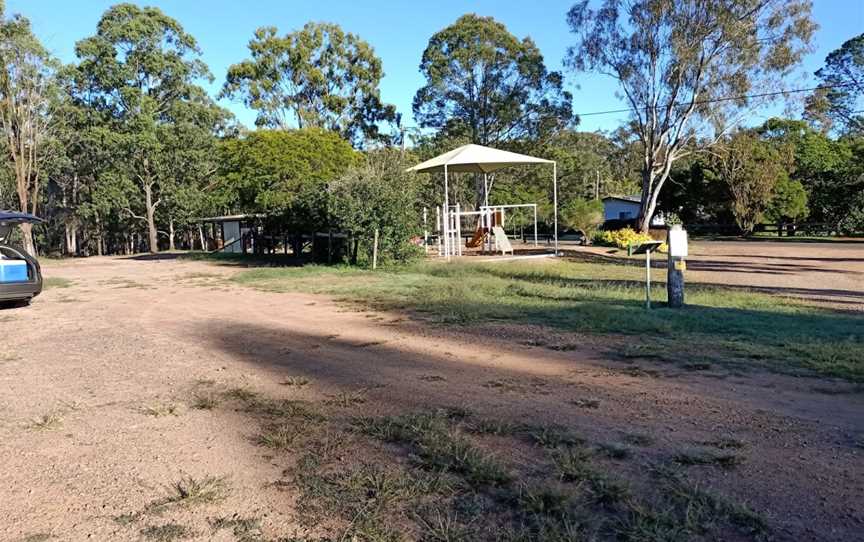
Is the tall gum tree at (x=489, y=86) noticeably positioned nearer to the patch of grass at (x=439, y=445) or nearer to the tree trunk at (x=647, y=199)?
the tree trunk at (x=647, y=199)

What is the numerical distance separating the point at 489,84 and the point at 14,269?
31.9 metres

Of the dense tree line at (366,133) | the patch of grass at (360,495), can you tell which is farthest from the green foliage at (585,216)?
the patch of grass at (360,495)

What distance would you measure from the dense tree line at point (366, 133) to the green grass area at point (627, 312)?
4064mm

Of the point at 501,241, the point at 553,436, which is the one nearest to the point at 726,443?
the point at 553,436

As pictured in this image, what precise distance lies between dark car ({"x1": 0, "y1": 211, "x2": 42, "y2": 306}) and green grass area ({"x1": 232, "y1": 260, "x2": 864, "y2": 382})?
4.23m

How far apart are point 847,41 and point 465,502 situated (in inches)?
1985

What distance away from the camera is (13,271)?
33.7 feet

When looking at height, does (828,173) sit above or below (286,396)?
above

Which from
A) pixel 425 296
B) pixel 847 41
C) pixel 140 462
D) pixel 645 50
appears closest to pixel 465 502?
pixel 140 462

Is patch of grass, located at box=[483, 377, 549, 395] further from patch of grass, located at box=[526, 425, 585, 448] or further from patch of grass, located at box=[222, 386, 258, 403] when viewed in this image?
patch of grass, located at box=[222, 386, 258, 403]

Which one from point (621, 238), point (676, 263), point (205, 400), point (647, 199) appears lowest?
point (205, 400)

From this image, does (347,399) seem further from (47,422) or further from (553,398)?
(47,422)

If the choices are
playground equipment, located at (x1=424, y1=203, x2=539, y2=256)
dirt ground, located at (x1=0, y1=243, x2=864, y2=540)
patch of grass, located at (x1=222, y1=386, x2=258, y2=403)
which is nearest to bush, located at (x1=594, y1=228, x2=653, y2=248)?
playground equipment, located at (x1=424, y1=203, x2=539, y2=256)

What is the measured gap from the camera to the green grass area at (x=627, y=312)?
20.3 ft
